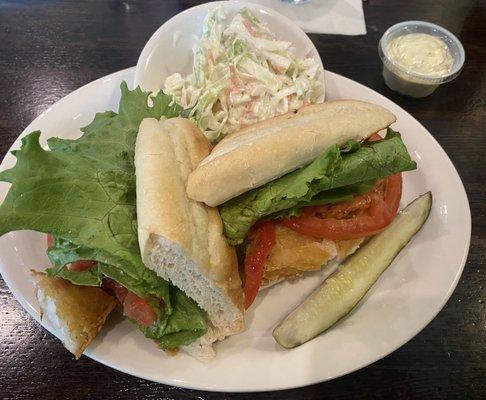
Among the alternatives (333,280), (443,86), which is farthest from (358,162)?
(443,86)

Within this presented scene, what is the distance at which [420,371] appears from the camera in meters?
1.74

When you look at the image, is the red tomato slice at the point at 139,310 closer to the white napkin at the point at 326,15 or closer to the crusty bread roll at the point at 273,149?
the crusty bread roll at the point at 273,149

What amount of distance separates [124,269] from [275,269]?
557 mm

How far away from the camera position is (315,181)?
4.97ft

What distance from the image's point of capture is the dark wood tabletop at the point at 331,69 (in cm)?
170

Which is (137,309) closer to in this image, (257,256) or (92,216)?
(92,216)

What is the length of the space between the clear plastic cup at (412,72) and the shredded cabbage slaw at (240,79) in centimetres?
52

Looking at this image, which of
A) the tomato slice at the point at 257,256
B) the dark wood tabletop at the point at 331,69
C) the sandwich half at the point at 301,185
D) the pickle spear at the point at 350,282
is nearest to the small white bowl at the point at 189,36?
the dark wood tabletop at the point at 331,69

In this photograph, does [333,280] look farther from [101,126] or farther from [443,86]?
[443,86]

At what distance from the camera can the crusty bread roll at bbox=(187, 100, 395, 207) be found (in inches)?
57.8

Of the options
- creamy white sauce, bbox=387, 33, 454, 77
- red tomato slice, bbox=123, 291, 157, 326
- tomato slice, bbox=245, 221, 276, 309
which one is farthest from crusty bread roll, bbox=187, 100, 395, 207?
creamy white sauce, bbox=387, 33, 454, 77

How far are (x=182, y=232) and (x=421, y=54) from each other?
1871 millimetres

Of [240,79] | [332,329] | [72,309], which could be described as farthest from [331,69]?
[72,309]

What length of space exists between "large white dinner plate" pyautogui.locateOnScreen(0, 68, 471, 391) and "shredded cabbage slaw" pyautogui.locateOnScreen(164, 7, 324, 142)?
480 mm
